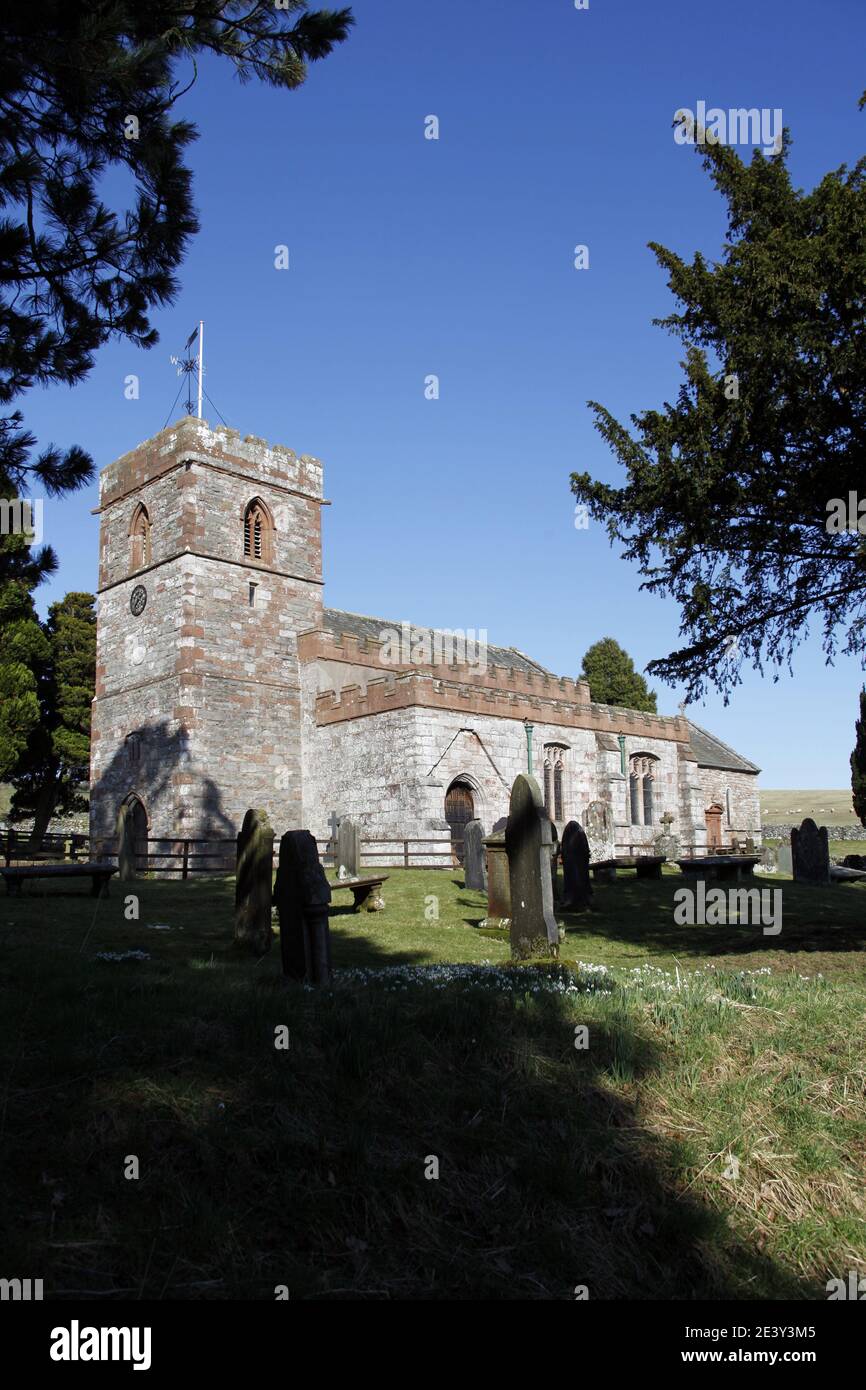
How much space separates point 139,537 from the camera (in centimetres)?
2988

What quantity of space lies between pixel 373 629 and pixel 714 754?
1718 cm

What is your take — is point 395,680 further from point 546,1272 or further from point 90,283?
point 546,1272

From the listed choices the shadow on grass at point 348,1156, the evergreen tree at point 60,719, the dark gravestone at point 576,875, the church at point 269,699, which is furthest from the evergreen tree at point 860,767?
the shadow on grass at point 348,1156

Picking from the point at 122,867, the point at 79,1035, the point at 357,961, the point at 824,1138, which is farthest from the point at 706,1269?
the point at 122,867

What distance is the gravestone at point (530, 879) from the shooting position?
9430mm

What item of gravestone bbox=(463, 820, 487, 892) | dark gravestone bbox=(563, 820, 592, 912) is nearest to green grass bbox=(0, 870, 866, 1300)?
dark gravestone bbox=(563, 820, 592, 912)

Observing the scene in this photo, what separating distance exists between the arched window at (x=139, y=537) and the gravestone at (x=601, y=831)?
1558 centimetres

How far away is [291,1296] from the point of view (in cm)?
373

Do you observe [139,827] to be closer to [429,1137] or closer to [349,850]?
[349,850]

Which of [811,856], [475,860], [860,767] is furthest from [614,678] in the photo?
[475,860]

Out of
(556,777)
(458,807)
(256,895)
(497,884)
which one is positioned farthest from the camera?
(556,777)

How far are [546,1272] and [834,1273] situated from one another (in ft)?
4.33

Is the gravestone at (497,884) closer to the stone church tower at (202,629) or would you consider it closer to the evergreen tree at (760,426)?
the evergreen tree at (760,426)

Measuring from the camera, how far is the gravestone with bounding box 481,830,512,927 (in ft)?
45.6
